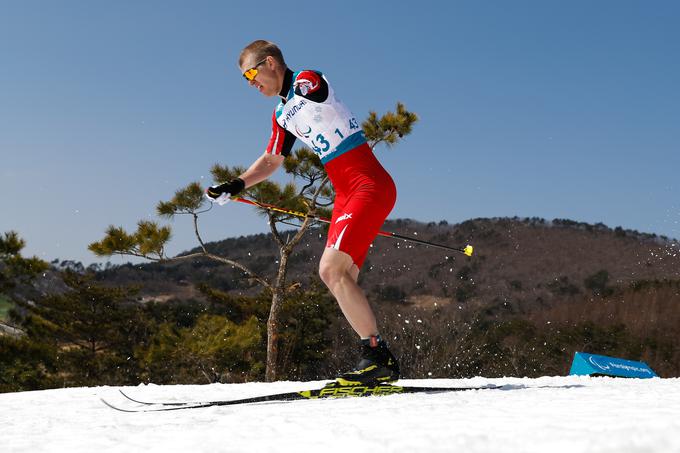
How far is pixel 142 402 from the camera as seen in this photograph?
3.30 metres

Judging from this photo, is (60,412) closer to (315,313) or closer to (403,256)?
(315,313)

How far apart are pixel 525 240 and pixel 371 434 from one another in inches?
2172

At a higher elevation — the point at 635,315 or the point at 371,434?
the point at 635,315

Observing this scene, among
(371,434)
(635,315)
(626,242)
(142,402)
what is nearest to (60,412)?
(142,402)

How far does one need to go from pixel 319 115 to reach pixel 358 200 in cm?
46

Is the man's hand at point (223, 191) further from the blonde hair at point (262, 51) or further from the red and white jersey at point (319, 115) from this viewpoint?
the blonde hair at point (262, 51)

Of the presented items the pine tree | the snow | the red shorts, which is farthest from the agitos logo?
the pine tree

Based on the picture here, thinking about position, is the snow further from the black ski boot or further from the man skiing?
the man skiing

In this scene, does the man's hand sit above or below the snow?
above

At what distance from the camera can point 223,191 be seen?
339cm

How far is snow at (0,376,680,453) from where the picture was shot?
5.29ft

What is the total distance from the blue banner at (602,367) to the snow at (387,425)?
2178 millimetres

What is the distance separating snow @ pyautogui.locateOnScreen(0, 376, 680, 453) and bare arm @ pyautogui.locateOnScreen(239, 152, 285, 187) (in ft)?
4.04

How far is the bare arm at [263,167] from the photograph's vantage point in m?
3.55
